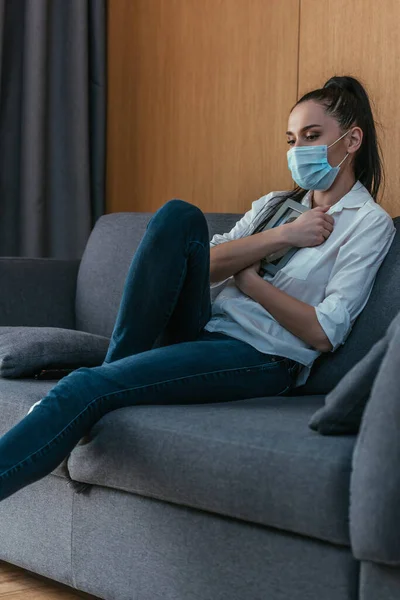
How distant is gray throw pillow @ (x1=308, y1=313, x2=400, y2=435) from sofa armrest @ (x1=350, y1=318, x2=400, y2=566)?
60mm

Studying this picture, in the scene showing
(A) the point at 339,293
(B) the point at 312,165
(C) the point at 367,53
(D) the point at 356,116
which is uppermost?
(C) the point at 367,53

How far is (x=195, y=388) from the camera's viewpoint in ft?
5.63

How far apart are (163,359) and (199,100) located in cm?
160

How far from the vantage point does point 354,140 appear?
209 cm

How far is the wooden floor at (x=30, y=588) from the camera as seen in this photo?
180 centimetres

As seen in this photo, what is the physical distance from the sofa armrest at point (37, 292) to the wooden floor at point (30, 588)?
2.65 feet

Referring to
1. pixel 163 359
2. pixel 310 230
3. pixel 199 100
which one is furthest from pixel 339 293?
pixel 199 100

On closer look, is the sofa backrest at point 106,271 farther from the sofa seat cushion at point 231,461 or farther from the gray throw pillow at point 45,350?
the sofa seat cushion at point 231,461

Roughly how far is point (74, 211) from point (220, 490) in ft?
7.45

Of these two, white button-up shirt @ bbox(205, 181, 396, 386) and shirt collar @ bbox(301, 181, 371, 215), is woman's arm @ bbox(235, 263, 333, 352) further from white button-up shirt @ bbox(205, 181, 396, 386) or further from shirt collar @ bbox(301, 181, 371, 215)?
shirt collar @ bbox(301, 181, 371, 215)

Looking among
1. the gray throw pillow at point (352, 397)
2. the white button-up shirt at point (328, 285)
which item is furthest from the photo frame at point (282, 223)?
the gray throw pillow at point (352, 397)

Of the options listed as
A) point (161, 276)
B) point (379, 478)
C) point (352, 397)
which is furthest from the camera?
point (161, 276)

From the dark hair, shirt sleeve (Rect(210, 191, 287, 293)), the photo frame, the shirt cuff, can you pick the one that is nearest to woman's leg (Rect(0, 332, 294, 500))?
the shirt cuff

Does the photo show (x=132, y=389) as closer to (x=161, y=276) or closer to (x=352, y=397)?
(x=161, y=276)
